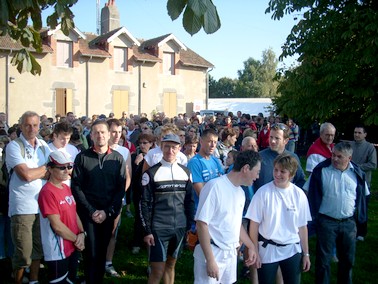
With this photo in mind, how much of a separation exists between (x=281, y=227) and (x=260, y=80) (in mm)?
81616

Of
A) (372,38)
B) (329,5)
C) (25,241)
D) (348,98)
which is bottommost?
(25,241)

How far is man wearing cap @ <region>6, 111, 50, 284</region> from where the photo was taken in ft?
15.2

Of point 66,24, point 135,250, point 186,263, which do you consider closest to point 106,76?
point 135,250

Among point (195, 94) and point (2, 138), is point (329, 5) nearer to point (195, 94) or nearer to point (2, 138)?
point (2, 138)

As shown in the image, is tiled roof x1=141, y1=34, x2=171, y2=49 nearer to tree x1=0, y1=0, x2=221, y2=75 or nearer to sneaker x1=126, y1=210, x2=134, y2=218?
sneaker x1=126, y1=210, x2=134, y2=218

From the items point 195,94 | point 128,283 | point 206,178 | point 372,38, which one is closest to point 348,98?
point 372,38

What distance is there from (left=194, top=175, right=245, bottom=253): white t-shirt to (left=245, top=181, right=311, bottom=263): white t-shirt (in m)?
0.35

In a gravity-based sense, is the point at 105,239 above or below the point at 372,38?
below

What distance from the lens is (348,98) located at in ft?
34.7

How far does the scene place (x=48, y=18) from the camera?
426 cm

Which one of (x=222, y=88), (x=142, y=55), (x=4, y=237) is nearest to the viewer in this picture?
(x=4, y=237)

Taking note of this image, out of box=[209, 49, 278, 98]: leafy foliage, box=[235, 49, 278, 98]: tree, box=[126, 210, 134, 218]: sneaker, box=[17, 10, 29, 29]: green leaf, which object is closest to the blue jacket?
box=[17, 10, 29, 29]: green leaf

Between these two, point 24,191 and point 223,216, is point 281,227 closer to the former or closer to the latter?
point 223,216

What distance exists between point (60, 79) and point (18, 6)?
80.7 feet
